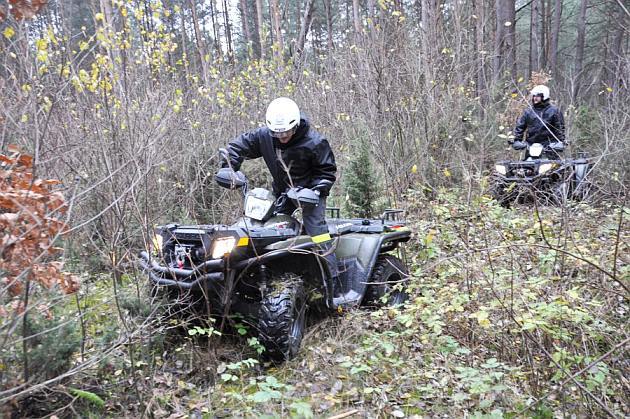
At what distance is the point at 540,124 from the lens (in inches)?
340

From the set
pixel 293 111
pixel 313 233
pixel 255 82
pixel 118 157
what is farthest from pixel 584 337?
pixel 255 82

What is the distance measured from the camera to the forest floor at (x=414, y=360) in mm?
3115

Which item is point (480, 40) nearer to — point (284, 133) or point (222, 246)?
point (284, 133)

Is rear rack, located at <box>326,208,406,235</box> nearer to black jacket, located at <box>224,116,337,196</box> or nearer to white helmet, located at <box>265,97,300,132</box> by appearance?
black jacket, located at <box>224,116,337,196</box>

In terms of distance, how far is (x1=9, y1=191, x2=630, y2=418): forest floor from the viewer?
3.12 meters

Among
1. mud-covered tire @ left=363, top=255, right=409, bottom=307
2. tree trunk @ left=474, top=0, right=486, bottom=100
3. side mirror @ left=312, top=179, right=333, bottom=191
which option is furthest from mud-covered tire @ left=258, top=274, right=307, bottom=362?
tree trunk @ left=474, top=0, right=486, bottom=100

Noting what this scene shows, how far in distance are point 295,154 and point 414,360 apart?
209 cm

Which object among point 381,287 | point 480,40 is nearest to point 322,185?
point 381,287

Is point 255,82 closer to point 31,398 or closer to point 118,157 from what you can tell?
point 118,157

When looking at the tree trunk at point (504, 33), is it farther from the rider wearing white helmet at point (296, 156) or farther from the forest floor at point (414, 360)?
the rider wearing white helmet at point (296, 156)

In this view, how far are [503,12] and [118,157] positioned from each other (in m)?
10.8

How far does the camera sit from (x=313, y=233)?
14.7 feet

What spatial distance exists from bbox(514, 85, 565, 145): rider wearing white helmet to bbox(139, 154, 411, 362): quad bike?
5.02 meters

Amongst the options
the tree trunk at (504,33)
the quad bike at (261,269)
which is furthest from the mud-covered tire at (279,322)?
the tree trunk at (504,33)
